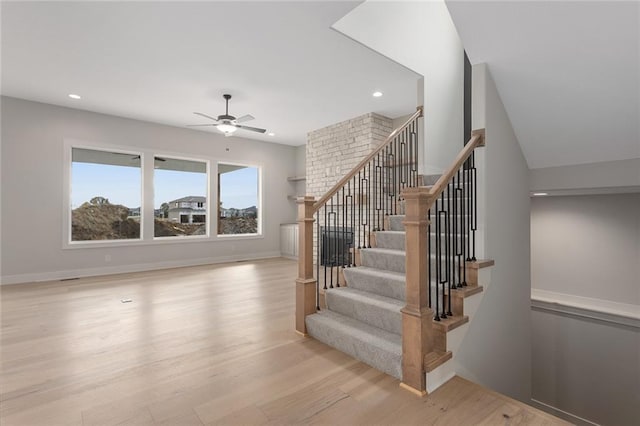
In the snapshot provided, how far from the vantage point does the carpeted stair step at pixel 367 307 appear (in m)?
2.52

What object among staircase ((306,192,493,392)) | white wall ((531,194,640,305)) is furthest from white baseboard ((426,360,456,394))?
white wall ((531,194,640,305))

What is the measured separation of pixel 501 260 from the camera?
9.30 feet

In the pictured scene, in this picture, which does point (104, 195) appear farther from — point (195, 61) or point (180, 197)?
point (195, 61)

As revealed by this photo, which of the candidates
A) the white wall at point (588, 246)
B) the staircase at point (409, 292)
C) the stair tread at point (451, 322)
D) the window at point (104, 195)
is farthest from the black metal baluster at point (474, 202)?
the window at point (104, 195)

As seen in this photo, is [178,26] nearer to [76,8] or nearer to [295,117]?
[76,8]

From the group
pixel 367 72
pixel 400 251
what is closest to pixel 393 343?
pixel 400 251

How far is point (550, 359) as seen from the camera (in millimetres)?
4586

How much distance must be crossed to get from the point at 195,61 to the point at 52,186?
376 cm

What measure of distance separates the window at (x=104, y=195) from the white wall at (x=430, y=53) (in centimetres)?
530

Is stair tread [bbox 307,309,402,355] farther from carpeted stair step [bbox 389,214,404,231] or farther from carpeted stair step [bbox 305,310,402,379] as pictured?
carpeted stair step [bbox 389,214,404,231]

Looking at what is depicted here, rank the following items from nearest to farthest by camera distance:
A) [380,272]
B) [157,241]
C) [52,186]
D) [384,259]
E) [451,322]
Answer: [451,322]
[380,272]
[384,259]
[52,186]
[157,241]

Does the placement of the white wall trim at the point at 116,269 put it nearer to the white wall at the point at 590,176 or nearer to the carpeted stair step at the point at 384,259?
the carpeted stair step at the point at 384,259

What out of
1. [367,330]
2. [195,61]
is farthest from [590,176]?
[195,61]

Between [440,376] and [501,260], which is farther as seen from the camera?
[501,260]
